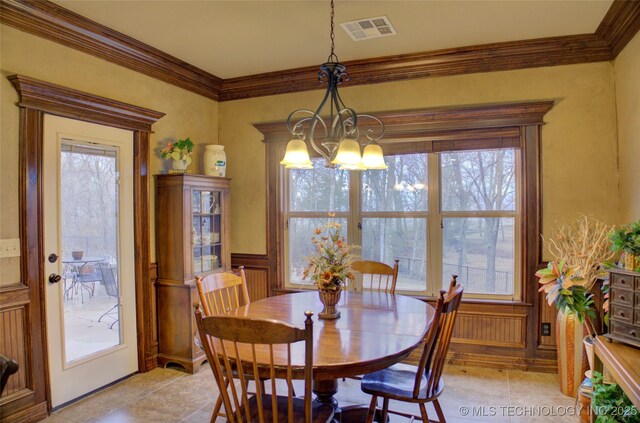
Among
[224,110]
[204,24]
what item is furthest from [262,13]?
[224,110]

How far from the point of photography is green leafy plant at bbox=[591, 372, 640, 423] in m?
1.98

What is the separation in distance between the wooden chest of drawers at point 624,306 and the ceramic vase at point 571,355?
1052 mm

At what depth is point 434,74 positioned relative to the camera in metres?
3.75

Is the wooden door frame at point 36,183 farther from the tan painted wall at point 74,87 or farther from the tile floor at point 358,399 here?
the tile floor at point 358,399

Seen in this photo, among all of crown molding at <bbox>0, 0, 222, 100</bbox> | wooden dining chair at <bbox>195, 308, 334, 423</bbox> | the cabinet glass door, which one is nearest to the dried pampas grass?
wooden dining chair at <bbox>195, 308, 334, 423</bbox>

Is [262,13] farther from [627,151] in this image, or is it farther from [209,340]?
[627,151]

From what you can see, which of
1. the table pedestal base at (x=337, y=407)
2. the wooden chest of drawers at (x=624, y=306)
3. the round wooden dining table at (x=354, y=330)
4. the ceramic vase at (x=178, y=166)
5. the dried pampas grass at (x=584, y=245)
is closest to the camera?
the round wooden dining table at (x=354, y=330)

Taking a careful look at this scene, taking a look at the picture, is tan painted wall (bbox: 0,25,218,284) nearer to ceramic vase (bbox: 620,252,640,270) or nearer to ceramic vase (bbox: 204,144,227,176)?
ceramic vase (bbox: 204,144,227,176)

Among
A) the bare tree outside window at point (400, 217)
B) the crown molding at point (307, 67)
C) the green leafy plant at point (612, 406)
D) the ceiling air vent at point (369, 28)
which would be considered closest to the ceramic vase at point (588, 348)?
the green leafy plant at point (612, 406)

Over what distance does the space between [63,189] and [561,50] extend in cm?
406

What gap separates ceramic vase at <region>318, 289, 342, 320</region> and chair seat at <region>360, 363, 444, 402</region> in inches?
15.5

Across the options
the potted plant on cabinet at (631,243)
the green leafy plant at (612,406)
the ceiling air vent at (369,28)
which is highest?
the ceiling air vent at (369,28)

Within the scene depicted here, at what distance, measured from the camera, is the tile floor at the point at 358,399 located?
2785mm

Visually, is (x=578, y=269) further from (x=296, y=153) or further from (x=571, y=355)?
(x=296, y=153)
